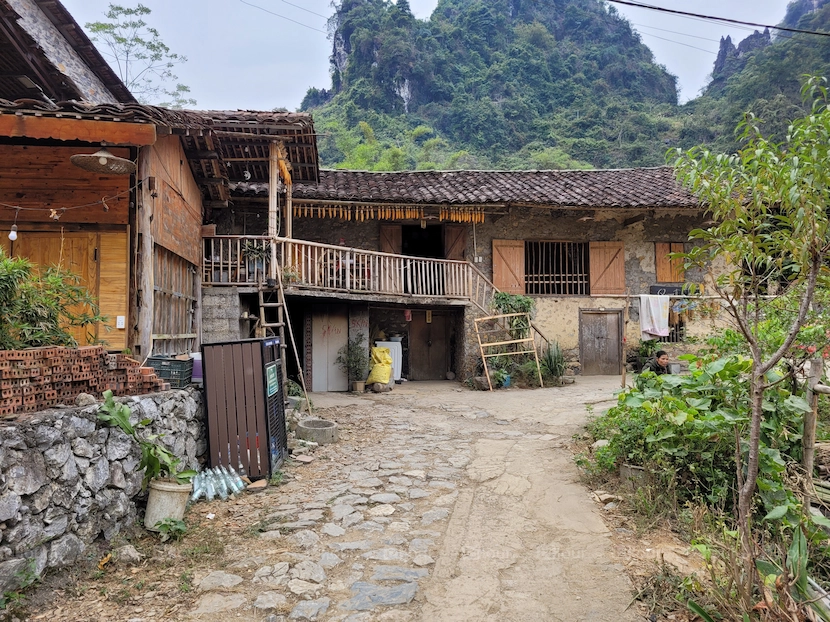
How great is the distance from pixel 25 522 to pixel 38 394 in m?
0.90

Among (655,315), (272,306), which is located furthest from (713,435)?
(655,315)

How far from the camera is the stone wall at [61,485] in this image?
2900 mm

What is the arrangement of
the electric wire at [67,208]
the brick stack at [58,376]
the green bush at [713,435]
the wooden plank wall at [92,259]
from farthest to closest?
the wooden plank wall at [92,259], the electric wire at [67,208], the green bush at [713,435], the brick stack at [58,376]

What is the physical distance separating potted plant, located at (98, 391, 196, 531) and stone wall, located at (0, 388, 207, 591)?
108 millimetres

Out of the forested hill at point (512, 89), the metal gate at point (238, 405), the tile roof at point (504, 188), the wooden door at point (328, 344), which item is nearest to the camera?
the metal gate at point (238, 405)

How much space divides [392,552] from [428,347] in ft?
33.3

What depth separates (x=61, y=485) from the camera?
326 centimetres

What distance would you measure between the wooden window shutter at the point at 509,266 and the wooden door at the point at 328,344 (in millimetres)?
4308

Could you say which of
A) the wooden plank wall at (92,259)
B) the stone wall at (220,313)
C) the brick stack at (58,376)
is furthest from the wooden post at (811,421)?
the stone wall at (220,313)

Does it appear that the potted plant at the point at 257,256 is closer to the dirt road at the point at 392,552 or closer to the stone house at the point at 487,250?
the stone house at the point at 487,250

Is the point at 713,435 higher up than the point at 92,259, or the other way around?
the point at 92,259

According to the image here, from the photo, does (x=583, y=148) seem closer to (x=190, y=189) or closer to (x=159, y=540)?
(x=190, y=189)

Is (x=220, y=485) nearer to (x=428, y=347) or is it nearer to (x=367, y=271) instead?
(x=367, y=271)

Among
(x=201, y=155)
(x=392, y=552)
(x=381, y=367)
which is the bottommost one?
(x=392, y=552)
